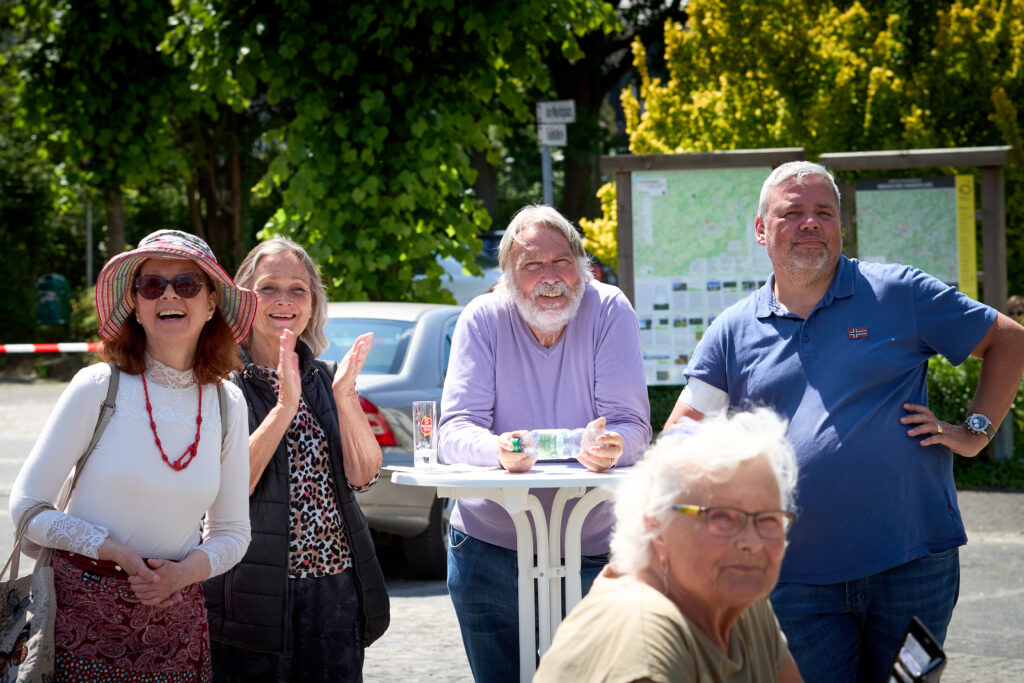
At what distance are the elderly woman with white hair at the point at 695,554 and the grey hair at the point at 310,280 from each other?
6.75ft

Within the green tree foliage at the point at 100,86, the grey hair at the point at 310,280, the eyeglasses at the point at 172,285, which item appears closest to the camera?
the eyeglasses at the point at 172,285

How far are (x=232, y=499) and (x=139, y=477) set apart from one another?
1.04 feet

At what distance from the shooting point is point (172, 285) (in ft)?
11.2

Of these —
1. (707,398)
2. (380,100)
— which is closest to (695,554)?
(707,398)

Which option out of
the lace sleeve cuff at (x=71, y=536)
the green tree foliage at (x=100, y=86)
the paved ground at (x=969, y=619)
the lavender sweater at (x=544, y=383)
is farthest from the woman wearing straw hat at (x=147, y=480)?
the green tree foliage at (x=100, y=86)

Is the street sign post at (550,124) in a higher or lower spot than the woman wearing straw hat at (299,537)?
higher

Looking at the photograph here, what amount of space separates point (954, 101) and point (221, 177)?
13.9 meters

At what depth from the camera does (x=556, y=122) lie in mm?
11734

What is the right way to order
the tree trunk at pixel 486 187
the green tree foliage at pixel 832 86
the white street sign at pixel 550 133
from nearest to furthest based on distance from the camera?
the white street sign at pixel 550 133
the green tree foliage at pixel 832 86
the tree trunk at pixel 486 187

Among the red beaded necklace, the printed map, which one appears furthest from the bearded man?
the printed map

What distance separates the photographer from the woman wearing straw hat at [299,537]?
371 centimetres

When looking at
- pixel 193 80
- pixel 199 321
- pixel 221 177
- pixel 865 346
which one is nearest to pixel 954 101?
pixel 193 80

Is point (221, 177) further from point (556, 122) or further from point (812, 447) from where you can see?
point (812, 447)

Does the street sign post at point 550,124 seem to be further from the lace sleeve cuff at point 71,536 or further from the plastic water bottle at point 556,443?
the lace sleeve cuff at point 71,536
